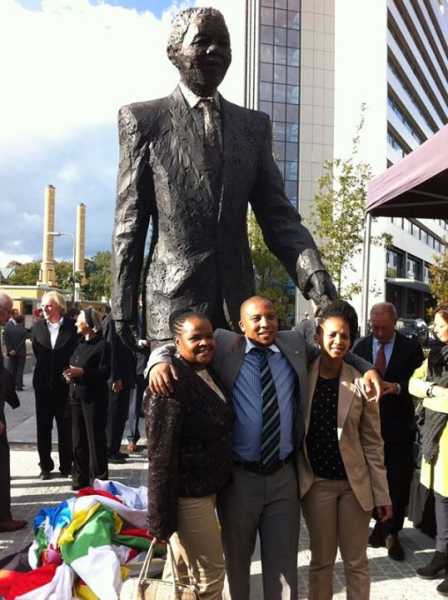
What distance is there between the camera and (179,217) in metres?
2.84

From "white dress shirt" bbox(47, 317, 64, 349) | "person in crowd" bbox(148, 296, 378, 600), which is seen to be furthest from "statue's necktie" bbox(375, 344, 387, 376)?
"white dress shirt" bbox(47, 317, 64, 349)

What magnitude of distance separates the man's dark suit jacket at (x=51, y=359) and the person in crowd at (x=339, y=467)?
4333 millimetres

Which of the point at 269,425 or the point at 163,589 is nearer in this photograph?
the point at 163,589

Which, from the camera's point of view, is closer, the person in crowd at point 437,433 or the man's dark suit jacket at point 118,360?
the person in crowd at point 437,433

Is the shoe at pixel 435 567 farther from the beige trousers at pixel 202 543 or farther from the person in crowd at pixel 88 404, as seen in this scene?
the person in crowd at pixel 88 404

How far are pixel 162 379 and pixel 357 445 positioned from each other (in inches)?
39.5

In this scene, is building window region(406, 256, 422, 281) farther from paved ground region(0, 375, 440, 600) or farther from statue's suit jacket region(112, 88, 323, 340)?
statue's suit jacket region(112, 88, 323, 340)

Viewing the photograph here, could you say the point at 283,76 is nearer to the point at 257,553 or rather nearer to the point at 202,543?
the point at 257,553

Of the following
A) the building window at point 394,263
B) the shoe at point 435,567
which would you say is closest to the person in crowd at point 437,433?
the shoe at point 435,567

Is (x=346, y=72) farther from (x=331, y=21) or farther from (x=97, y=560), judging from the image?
(x=97, y=560)

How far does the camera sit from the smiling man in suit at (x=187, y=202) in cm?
284

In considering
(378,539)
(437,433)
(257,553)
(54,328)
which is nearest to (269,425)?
(437,433)

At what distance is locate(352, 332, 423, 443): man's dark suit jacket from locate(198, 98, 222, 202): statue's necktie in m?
2.24

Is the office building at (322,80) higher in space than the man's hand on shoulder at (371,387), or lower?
higher
